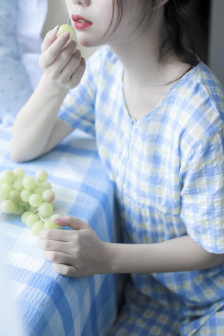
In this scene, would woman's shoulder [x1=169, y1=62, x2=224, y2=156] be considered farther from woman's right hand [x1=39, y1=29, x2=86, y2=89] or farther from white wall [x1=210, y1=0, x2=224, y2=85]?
woman's right hand [x1=39, y1=29, x2=86, y2=89]

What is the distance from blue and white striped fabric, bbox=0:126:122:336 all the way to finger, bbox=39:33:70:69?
0.28 meters

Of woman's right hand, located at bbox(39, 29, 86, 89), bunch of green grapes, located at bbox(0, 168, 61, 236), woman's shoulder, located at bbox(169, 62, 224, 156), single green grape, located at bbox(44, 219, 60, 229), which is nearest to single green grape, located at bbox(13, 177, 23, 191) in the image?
bunch of green grapes, located at bbox(0, 168, 61, 236)

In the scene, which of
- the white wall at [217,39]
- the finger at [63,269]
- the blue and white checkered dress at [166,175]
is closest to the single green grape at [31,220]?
the finger at [63,269]

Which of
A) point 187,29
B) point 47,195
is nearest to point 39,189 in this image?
point 47,195

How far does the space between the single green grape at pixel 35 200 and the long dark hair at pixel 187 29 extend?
344 millimetres

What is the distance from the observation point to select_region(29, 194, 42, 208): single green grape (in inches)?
30.0

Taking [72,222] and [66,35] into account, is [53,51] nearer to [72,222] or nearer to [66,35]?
[66,35]

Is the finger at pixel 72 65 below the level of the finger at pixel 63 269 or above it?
above

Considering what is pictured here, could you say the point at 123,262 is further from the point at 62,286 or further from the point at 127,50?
the point at 127,50

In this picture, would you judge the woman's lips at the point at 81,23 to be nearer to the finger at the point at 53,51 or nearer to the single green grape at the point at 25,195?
the finger at the point at 53,51

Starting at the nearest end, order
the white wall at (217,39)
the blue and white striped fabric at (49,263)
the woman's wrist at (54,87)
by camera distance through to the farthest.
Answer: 1. the blue and white striped fabric at (49,263)
2. the white wall at (217,39)
3. the woman's wrist at (54,87)

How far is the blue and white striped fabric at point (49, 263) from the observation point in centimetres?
64

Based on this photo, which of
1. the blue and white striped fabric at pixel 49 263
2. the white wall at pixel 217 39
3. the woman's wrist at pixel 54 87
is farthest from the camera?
the woman's wrist at pixel 54 87

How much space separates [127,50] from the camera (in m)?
0.75
